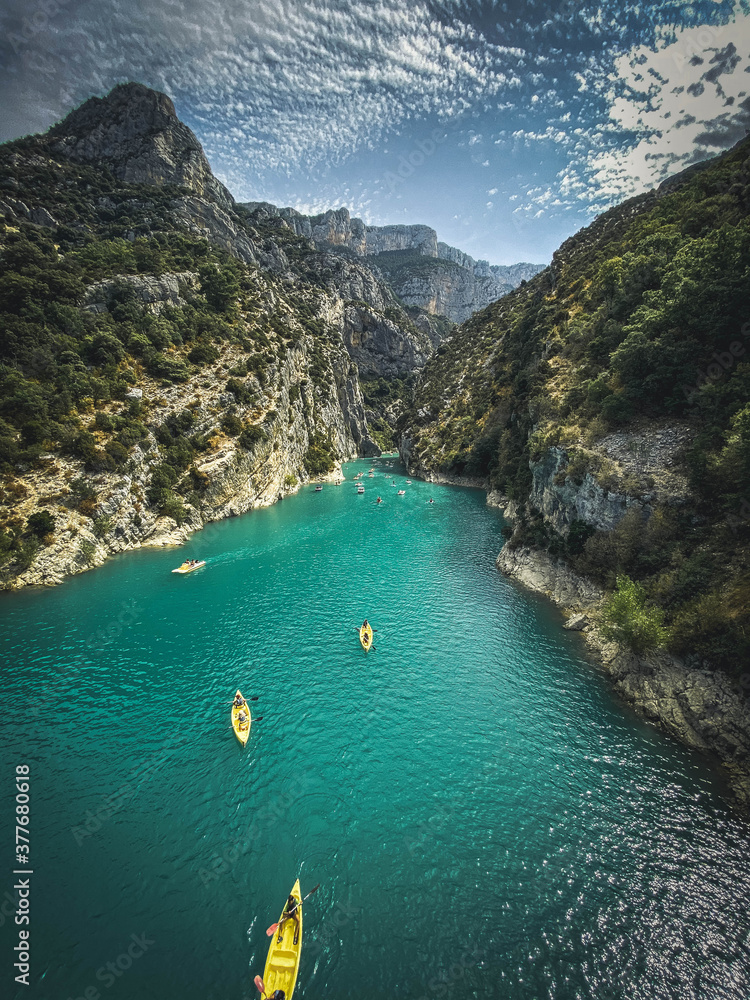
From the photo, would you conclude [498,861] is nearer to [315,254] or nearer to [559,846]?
Answer: [559,846]

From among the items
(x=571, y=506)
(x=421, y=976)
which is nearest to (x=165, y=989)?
(x=421, y=976)

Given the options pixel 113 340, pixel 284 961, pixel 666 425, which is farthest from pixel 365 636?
pixel 113 340

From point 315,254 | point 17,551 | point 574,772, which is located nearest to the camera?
point 574,772

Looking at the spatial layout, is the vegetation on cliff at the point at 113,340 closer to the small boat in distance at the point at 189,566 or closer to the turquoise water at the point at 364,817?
the small boat in distance at the point at 189,566

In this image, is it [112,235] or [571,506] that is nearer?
[571,506]

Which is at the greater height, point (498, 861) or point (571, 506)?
point (571, 506)

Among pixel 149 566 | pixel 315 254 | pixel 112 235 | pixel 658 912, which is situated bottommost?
pixel 149 566

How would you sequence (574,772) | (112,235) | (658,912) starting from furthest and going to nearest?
(112,235) < (574,772) < (658,912)
